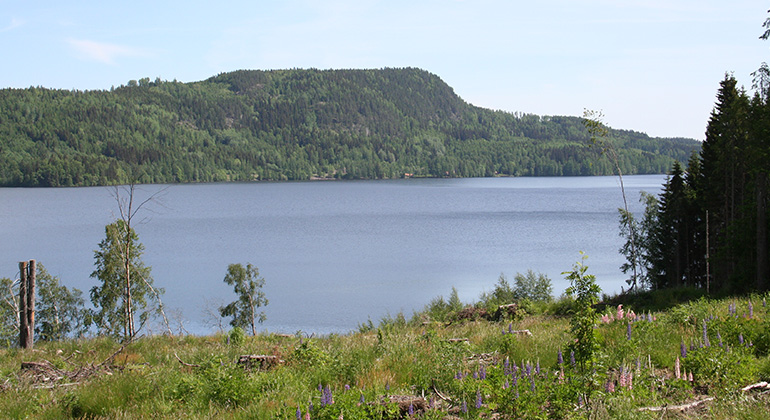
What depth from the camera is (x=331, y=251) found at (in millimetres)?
63656

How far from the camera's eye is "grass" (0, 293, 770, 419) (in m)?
5.30

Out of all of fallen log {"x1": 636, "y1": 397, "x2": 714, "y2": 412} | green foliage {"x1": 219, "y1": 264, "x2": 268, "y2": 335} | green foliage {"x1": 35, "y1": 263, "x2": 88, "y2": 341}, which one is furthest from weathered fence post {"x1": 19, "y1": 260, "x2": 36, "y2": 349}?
green foliage {"x1": 35, "y1": 263, "x2": 88, "y2": 341}

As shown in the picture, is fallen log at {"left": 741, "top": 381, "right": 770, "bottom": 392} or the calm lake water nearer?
fallen log at {"left": 741, "top": 381, "right": 770, "bottom": 392}

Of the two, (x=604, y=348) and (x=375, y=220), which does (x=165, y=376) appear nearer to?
(x=604, y=348)

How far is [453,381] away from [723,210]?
99.4 ft

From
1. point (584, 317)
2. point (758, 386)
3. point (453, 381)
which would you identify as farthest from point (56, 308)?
point (758, 386)

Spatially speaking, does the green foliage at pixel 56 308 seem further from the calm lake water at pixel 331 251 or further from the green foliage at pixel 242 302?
the green foliage at pixel 242 302

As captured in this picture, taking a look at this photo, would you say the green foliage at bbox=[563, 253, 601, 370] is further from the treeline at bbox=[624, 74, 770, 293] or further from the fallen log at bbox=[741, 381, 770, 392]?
the treeline at bbox=[624, 74, 770, 293]

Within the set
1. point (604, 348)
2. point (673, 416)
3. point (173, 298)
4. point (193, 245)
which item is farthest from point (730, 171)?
point (193, 245)

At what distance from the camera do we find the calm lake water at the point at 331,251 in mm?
40312

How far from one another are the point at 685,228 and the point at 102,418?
37007 millimetres

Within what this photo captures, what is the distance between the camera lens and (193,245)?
2653 inches

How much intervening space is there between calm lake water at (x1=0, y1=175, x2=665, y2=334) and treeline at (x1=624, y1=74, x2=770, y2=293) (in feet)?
20.6

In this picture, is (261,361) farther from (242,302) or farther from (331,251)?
(331,251)
